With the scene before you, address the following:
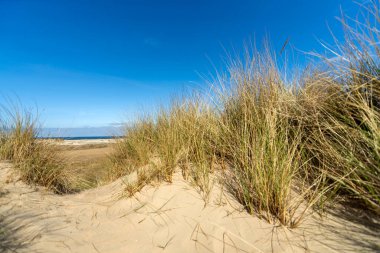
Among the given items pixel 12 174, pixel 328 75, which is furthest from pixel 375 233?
pixel 12 174

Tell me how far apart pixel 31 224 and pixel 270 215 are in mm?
1976

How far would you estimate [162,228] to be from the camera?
1.93 meters

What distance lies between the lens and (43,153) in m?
3.48

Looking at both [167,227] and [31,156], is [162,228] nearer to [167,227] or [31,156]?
[167,227]

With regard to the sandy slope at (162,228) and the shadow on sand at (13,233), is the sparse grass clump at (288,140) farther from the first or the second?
the shadow on sand at (13,233)

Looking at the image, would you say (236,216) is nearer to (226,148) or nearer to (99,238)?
(226,148)

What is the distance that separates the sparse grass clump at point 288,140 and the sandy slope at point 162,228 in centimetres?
14

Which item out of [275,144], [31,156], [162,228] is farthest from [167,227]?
[31,156]

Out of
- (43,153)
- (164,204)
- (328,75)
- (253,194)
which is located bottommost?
(164,204)

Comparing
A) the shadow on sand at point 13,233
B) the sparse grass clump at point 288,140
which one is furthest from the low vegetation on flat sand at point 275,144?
the shadow on sand at point 13,233

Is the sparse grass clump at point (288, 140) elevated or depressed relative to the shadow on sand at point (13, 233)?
elevated

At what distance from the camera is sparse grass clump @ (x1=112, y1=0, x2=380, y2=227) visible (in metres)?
1.77

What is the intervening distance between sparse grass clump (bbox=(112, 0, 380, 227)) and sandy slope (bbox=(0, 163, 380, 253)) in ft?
0.45

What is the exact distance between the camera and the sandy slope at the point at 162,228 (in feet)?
5.10
